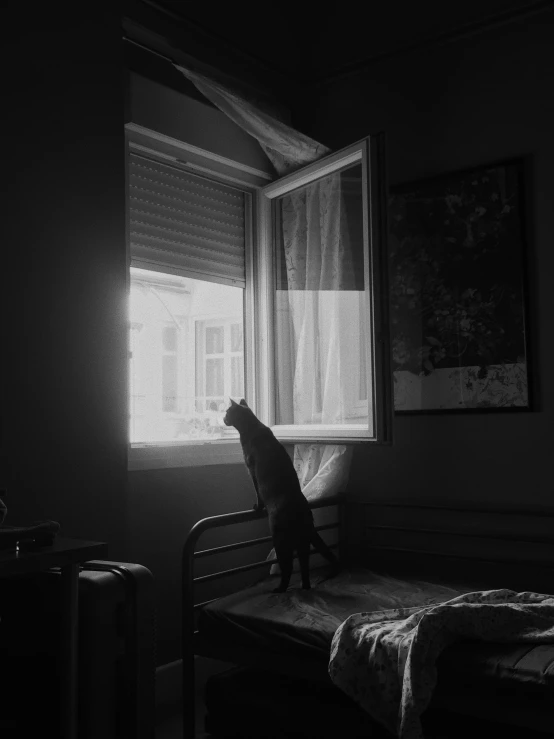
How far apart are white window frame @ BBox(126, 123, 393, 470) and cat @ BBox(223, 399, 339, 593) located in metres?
0.35

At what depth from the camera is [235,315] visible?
338cm

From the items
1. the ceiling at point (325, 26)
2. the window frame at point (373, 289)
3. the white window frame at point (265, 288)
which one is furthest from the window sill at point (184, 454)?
the ceiling at point (325, 26)

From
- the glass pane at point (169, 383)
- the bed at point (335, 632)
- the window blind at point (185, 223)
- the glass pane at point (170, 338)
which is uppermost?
the window blind at point (185, 223)

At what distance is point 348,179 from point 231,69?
0.78 meters

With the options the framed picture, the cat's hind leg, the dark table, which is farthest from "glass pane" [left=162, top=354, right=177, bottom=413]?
the dark table

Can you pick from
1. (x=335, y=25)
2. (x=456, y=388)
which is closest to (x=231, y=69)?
(x=335, y=25)

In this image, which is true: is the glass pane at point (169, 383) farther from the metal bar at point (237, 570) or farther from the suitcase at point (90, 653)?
the suitcase at point (90, 653)

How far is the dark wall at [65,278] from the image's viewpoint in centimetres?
215

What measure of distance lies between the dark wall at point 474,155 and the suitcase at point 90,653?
1.69 m

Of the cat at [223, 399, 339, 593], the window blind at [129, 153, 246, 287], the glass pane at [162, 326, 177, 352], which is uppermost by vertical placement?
the window blind at [129, 153, 246, 287]

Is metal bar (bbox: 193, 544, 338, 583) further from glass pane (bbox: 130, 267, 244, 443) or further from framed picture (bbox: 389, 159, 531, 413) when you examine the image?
framed picture (bbox: 389, 159, 531, 413)

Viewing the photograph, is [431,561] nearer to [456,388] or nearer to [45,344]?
[456,388]

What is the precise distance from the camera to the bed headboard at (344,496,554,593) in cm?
273

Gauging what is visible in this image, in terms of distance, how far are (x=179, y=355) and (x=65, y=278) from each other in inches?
33.6
